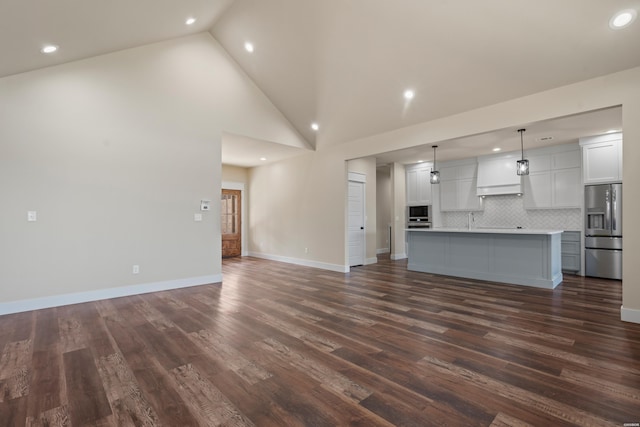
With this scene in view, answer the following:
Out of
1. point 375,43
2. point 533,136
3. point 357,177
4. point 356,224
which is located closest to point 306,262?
point 356,224

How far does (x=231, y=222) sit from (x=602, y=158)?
28.3ft

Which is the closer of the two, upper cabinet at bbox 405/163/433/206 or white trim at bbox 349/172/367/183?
white trim at bbox 349/172/367/183

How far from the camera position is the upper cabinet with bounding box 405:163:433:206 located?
8.43 metres

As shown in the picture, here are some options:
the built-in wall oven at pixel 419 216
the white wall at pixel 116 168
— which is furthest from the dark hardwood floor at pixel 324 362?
the built-in wall oven at pixel 419 216

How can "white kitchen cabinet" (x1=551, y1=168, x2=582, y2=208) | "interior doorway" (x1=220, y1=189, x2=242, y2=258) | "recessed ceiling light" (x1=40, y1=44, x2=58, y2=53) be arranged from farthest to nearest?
"interior doorway" (x1=220, y1=189, x2=242, y2=258)
"white kitchen cabinet" (x1=551, y1=168, x2=582, y2=208)
"recessed ceiling light" (x1=40, y1=44, x2=58, y2=53)

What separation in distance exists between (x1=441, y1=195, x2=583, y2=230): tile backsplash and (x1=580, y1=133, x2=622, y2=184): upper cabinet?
83 cm

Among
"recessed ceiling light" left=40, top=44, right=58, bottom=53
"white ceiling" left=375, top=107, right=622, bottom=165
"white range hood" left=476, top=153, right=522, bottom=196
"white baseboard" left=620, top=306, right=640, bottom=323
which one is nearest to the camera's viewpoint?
"white baseboard" left=620, top=306, right=640, bottom=323

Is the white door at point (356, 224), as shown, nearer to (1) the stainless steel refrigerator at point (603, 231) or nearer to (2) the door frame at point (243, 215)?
(2) the door frame at point (243, 215)

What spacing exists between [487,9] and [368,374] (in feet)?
12.1

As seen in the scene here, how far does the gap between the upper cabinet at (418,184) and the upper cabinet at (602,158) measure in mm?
3270

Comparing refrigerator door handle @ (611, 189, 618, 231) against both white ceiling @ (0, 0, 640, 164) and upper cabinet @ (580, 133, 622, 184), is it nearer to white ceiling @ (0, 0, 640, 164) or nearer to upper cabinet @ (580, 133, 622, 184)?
upper cabinet @ (580, 133, 622, 184)

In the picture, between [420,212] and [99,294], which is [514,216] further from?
[99,294]

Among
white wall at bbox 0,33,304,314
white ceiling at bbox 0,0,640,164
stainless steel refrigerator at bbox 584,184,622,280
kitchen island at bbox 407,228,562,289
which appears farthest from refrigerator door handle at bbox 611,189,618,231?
white wall at bbox 0,33,304,314

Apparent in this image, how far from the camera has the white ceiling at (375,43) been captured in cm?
304
